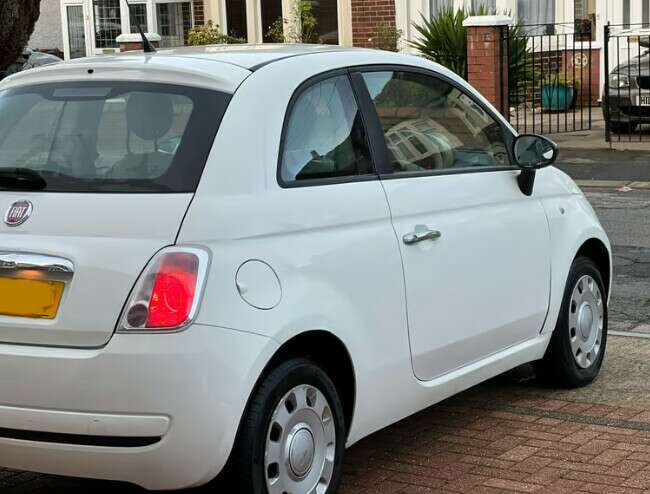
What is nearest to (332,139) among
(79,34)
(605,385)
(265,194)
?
(265,194)

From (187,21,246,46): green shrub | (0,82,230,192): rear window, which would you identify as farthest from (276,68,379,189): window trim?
(187,21,246,46): green shrub

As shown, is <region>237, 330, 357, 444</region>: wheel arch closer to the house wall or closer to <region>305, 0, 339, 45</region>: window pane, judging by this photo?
<region>305, 0, 339, 45</region>: window pane

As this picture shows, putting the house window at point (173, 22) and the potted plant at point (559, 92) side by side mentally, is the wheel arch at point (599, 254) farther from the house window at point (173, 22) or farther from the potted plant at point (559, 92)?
the house window at point (173, 22)

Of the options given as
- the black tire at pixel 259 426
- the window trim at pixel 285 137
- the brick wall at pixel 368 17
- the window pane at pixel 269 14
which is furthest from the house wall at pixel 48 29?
the black tire at pixel 259 426

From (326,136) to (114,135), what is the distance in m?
0.78

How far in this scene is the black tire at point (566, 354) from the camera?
609 cm

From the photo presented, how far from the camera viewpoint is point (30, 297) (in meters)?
4.20

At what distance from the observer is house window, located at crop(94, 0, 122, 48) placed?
2914 centimetres

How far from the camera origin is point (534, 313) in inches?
229

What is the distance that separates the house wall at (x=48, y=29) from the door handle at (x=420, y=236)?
110ft

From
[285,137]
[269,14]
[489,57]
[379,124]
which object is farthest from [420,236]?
[269,14]

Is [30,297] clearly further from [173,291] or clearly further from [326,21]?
[326,21]

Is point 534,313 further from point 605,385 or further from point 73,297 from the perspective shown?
point 73,297

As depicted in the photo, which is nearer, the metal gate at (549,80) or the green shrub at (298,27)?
the metal gate at (549,80)
